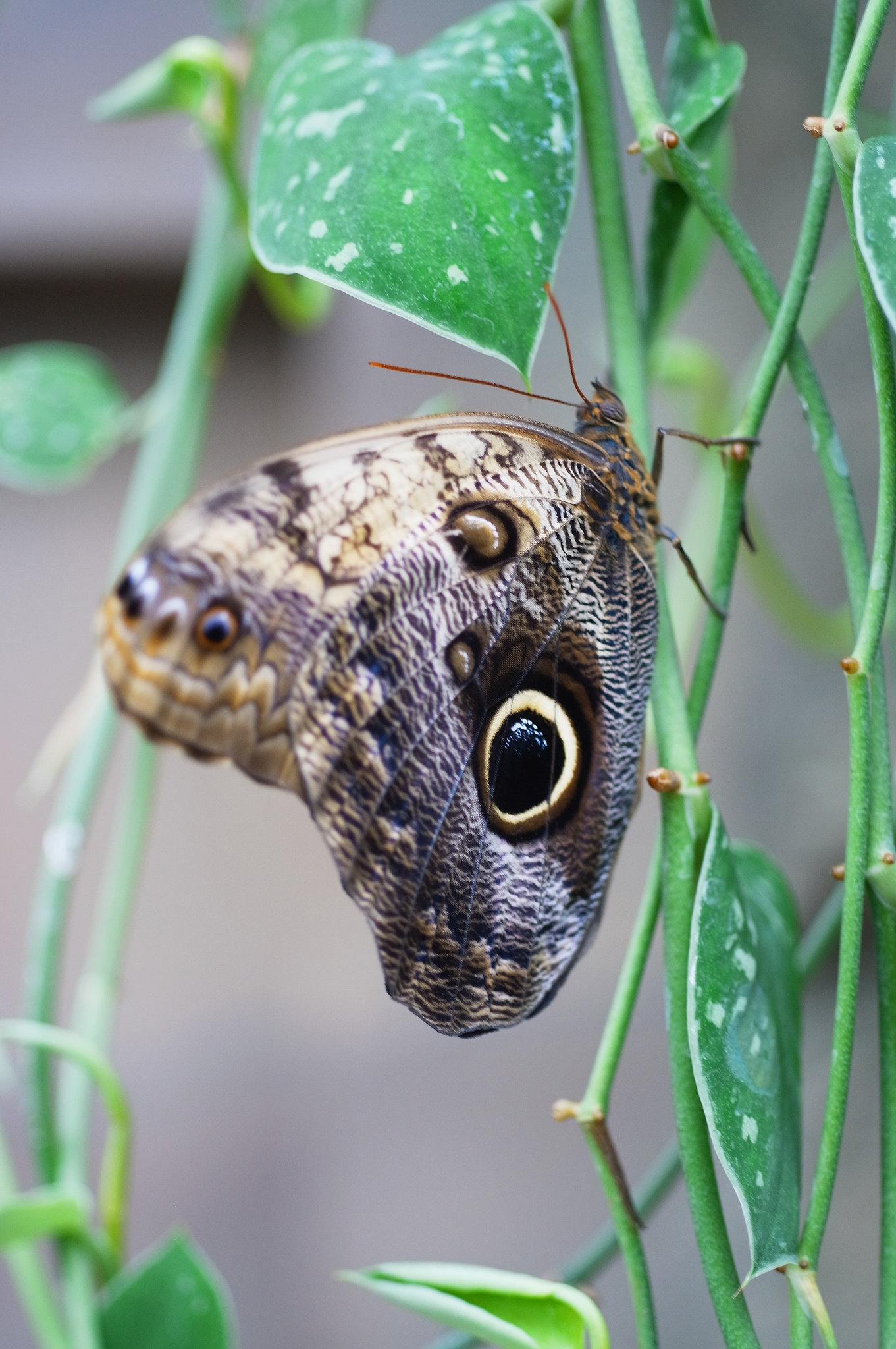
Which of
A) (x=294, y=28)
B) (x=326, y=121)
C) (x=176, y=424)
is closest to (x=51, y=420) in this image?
(x=176, y=424)

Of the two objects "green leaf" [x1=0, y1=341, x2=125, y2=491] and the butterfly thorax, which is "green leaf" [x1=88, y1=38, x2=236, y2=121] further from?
the butterfly thorax

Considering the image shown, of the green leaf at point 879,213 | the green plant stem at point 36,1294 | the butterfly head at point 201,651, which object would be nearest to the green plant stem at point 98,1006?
the green plant stem at point 36,1294

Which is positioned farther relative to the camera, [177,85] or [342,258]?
[177,85]

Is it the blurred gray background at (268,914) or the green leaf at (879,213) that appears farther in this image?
the blurred gray background at (268,914)

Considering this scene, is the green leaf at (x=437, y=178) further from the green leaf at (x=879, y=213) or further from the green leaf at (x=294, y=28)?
the green leaf at (x=294, y=28)

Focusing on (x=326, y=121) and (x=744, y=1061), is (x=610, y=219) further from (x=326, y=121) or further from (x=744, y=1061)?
(x=744, y=1061)
